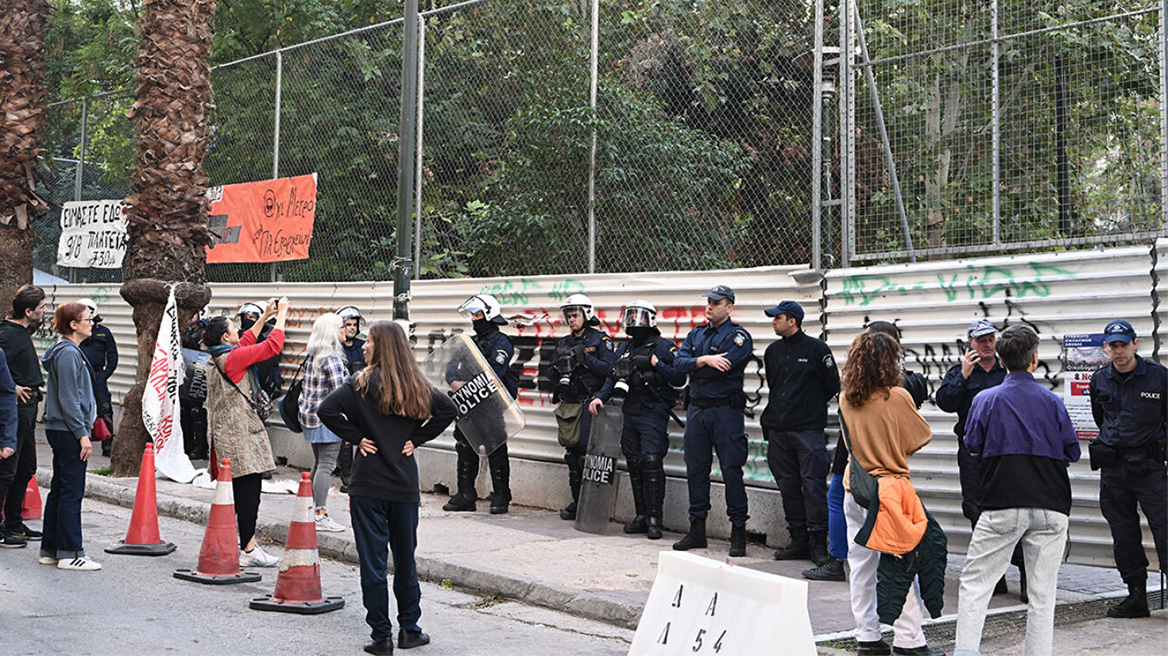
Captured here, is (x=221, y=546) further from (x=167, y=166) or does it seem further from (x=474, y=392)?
(x=167, y=166)

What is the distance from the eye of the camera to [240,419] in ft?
28.2

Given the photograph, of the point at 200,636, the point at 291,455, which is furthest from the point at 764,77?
the point at 291,455

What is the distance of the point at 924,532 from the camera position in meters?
6.29

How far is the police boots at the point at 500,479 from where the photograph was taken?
11.5 m

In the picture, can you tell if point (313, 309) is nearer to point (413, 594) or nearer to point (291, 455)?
point (291, 455)

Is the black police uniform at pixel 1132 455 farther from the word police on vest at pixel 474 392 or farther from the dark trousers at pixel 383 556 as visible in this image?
the word police on vest at pixel 474 392

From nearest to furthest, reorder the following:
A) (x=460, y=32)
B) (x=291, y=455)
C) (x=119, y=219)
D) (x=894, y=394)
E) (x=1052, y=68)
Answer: (x=894, y=394)
(x=1052, y=68)
(x=460, y=32)
(x=291, y=455)
(x=119, y=219)

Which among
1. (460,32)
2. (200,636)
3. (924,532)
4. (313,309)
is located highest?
(460,32)

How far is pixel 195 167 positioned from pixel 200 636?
332 inches

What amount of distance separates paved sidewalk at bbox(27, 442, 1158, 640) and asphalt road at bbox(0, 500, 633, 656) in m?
0.15

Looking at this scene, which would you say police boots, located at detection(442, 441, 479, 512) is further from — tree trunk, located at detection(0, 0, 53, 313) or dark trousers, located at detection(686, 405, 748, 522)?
tree trunk, located at detection(0, 0, 53, 313)

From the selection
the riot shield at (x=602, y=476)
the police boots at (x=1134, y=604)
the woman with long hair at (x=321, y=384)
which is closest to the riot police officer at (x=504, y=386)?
the riot shield at (x=602, y=476)

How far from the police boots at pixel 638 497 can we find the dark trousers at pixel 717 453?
2.70 ft

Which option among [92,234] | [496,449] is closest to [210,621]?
[496,449]
